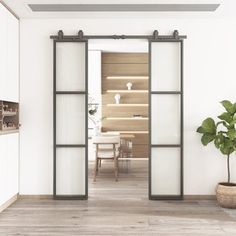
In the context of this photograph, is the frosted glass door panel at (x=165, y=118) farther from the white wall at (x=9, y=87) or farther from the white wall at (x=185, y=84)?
the white wall at (x=9, y=87)

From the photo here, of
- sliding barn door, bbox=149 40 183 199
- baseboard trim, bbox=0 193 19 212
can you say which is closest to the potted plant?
sliding barn door, bbox=149 40 183 199

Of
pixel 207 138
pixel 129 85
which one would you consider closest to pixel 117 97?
pixel 129 85

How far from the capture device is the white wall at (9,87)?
4371 mm

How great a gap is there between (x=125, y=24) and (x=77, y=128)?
167cm

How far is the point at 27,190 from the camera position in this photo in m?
5.09

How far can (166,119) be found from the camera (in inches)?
199

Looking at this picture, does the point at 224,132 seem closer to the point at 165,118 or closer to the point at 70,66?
the point at 165,118

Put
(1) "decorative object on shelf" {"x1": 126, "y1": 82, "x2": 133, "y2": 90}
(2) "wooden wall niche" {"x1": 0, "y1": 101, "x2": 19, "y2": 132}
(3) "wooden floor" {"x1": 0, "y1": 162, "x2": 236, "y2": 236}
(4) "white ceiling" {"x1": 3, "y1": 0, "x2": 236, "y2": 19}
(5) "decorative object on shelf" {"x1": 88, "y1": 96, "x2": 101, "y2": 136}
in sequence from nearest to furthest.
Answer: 1. (3) "wooden floor" {"x1": 0, "y1": 162, "x2": 236, "y2": 236}
2. (4) "white ceiling" {"x1": 3, "y1": 0, "x2": 236, "y2": 19}
3. (2) "wooden wall niche" {"x1": 0, "y1": 101, "x2": 19, "y2": 132}
4. (5) "decorative object on shelf" {"x1": 88, "y1": 96, "x2": 101, "y2": 136}
5. (1) "decorative object on shelf" {"x1": 126, "y1": 82, "x2": 133, "y2": 90}

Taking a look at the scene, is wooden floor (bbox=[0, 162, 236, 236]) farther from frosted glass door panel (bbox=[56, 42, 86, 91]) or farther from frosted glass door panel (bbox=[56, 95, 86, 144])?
frosted glass door panel (bbox=[56, 42, 86, 91])

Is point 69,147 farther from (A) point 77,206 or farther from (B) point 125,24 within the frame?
(B) point 125,24

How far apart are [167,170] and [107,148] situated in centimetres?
187

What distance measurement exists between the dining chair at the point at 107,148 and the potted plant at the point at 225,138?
2.01 m

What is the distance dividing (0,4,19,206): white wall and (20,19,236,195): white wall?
159 mm

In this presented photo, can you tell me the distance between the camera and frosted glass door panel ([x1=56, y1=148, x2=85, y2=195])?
505 cm
